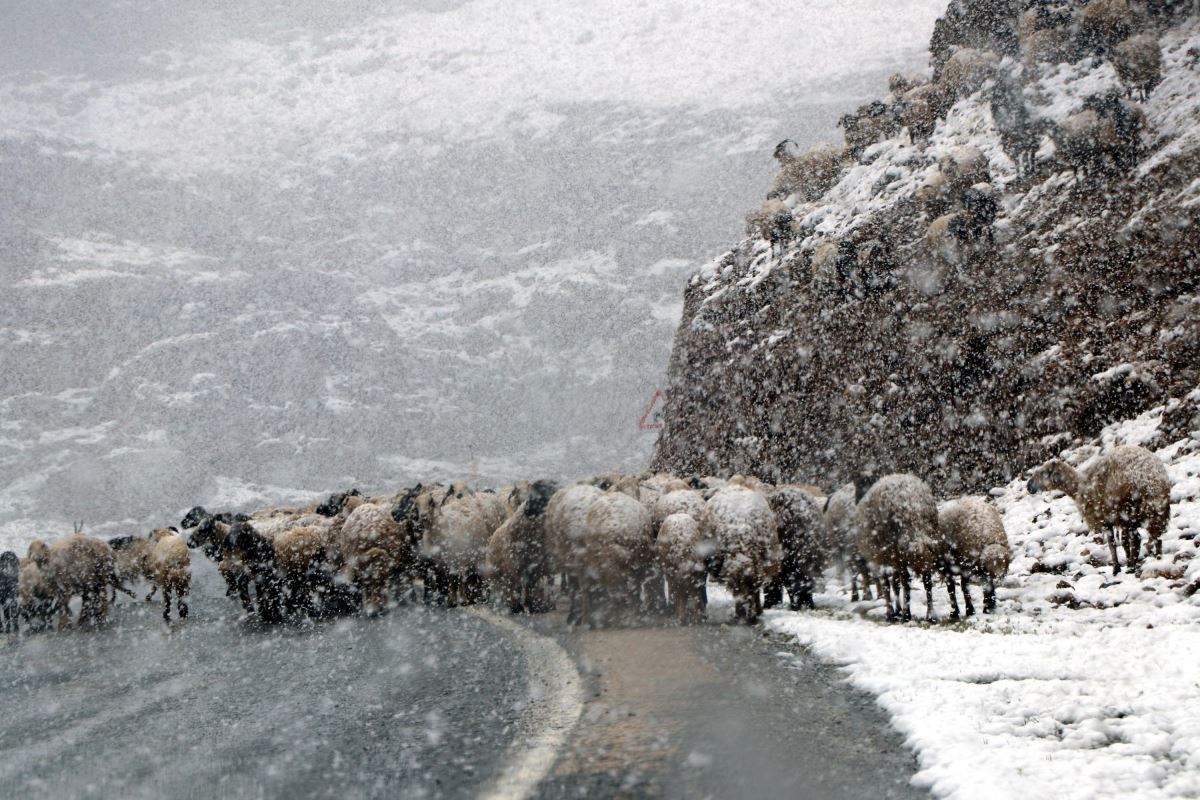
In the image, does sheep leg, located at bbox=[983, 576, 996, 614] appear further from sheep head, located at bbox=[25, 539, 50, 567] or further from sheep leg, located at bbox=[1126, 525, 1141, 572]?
sheep head, located at bbox=[25, 539, 50, 567]

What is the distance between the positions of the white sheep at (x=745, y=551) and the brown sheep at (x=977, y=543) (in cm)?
245

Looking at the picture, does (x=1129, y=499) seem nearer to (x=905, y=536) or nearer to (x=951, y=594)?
(x=951, y=594)

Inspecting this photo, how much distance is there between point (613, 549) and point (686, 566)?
3.83 feet

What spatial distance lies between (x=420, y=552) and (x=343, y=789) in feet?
40.7

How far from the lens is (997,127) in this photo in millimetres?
29125

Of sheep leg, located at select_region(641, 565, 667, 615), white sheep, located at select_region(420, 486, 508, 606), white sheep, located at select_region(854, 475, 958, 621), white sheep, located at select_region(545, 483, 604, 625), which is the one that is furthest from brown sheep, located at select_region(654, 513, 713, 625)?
white sheep, located at select_region(420, 486, 508, 606)

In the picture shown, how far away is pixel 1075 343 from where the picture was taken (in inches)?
824

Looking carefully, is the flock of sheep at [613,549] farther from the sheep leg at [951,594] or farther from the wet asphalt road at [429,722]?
the wet asphalt road at [429,722]

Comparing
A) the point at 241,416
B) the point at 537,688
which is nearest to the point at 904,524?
the point at 537,688

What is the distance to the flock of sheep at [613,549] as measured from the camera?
1213cm

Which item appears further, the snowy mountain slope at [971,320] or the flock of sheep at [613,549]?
the snowy mountain slope at [971,320]

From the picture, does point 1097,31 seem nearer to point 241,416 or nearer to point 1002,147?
point 1002,147

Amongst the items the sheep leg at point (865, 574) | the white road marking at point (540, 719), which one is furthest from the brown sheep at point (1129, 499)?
the white road marking at point (540, 719)

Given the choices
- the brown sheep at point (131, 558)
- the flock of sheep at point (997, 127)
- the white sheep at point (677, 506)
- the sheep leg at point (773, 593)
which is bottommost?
the sheep leg at point (773, 593)
